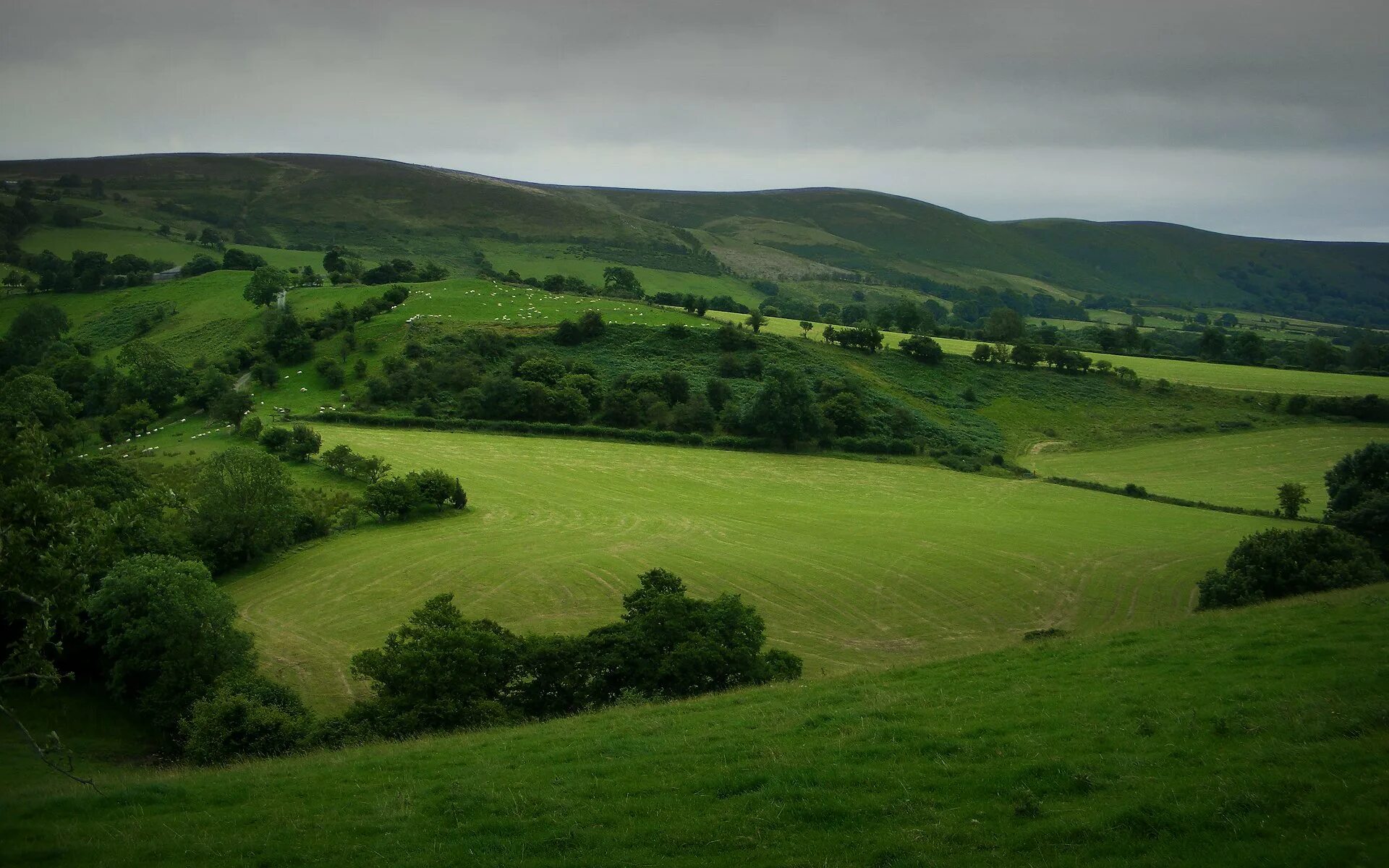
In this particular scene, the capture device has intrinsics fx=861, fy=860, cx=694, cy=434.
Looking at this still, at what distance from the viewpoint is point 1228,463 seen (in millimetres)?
82812

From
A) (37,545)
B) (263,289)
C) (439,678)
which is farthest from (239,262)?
(37,545)

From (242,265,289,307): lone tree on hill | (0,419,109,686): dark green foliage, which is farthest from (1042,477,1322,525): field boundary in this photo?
(242,265,289,307): lone tree on hill

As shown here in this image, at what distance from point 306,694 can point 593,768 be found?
2276cm

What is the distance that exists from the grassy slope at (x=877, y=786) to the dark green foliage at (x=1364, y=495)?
92.3 feet

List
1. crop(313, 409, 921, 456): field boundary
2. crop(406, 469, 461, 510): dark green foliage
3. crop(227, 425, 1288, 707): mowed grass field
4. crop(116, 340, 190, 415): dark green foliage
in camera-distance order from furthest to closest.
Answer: crop(116, 340, 190, 415): dark green foliage
crop(313, 409, 921, 456): field boundary
crop(406, 469, 461, 510): dark green foliage
crop(227, 425, 1288, 707): mowed grass field

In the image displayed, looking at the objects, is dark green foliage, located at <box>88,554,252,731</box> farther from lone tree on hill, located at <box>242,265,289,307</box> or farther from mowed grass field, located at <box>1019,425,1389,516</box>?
lone tree on hill, located at <box>242,265,289,307</box>

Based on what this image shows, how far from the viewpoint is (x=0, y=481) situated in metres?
13.2

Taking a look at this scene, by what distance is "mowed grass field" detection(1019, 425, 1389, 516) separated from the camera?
2857 inches

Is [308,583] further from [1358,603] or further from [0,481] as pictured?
[1358,603]

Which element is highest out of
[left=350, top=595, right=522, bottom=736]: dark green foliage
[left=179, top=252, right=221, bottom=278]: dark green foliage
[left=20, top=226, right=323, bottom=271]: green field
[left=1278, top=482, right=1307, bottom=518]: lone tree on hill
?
[left=20, top=226, right=323, bottom=271]: green field

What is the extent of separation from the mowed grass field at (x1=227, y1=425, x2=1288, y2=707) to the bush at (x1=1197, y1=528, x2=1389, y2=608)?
5.54m

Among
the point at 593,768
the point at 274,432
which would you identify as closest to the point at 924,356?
the point at 274,432

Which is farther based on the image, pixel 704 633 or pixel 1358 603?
pixel 704 633

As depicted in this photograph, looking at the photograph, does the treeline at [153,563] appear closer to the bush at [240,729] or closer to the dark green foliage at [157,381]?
the bush at [240,729]
